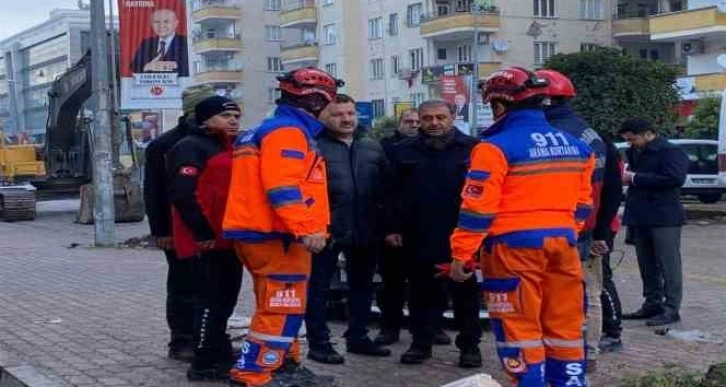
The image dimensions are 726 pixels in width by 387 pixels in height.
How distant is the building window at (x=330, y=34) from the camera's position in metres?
67.1

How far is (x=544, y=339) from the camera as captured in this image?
618 centimetres

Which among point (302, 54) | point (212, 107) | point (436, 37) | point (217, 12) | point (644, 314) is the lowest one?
point (644, 314)

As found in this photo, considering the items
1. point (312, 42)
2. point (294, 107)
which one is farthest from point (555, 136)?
point (312, 42)

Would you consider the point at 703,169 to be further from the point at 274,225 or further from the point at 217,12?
the point at 217,12

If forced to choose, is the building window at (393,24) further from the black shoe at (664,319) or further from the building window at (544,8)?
the black shoe at (664,319)

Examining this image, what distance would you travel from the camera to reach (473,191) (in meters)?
6.03

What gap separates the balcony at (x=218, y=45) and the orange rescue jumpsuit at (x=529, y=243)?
70.2 metres

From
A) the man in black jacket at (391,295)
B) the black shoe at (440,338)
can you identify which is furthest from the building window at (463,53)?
the black shoe at (440,338)

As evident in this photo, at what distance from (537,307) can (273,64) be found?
240 feet

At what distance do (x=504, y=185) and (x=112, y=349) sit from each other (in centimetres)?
383

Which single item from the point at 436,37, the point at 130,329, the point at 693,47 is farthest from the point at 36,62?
the point at 130,329

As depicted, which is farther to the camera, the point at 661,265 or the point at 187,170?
the point at 661,265

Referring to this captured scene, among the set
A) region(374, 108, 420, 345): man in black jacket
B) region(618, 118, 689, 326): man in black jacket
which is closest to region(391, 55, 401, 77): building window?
region(618, 118, 689, 326): man in black jacket

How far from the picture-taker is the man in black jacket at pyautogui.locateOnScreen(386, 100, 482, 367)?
7867 mm
